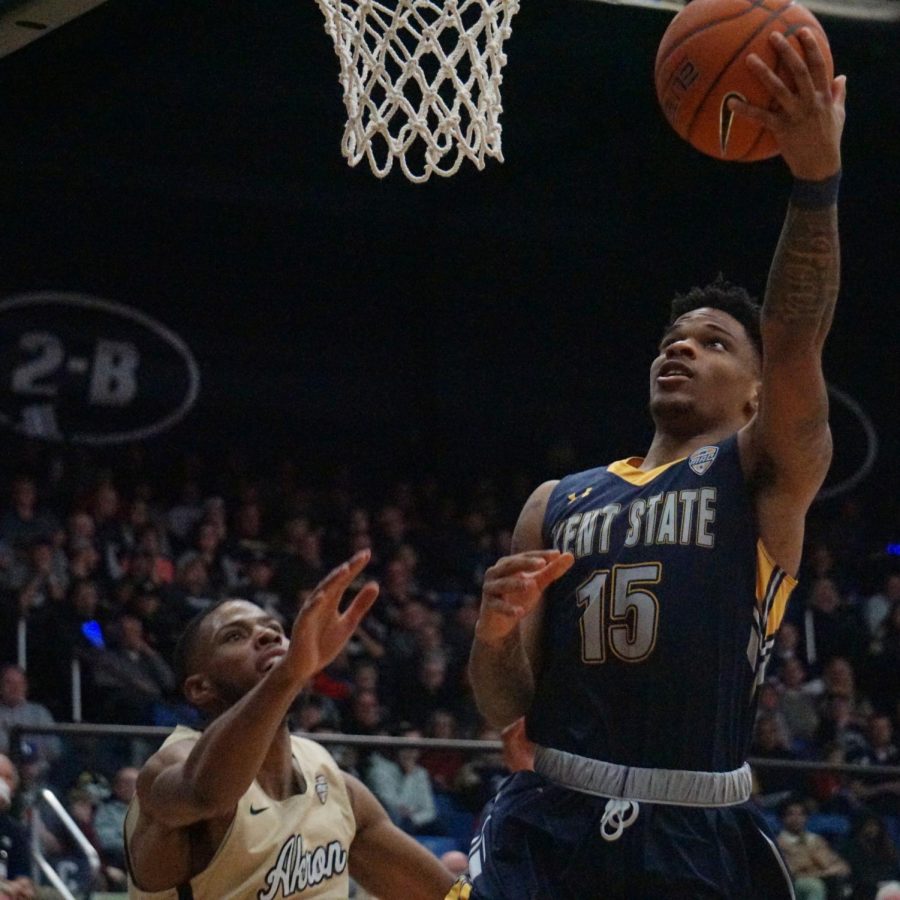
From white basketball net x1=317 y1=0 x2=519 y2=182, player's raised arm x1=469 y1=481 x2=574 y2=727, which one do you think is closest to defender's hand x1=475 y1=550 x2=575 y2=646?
player's raised arm x1=469 y1=481 x2=574 y2=727

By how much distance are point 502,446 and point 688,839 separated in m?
11.2

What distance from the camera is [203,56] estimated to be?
1179 centimetres

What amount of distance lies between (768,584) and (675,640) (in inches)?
9.3

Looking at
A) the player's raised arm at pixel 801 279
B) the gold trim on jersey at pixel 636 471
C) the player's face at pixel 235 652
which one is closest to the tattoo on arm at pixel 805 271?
the player's raised arm at pixel 801 279

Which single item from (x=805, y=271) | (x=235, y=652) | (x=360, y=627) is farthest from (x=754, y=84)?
(x=360, y=627)

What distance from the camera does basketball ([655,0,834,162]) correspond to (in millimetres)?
3342

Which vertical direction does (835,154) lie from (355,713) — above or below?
above

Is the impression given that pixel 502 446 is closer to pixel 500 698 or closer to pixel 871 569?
pixel 871 569

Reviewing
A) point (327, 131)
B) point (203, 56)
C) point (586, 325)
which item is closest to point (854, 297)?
point (586, 325)

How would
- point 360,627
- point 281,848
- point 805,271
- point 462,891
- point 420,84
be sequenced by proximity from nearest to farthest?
point 805,271 < point 462,891 < point 281,848 < point 420,84 < point 360,627

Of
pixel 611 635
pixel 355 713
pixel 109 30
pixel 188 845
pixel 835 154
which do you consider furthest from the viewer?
pixel 109 30

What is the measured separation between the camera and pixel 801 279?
317 cm

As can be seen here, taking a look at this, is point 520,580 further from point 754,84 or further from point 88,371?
point 88,371

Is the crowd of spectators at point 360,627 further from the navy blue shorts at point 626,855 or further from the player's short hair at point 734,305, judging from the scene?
the navy blue shorts at point 626,855
